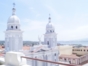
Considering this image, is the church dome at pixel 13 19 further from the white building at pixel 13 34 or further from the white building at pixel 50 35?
the white building at pixel 50 35

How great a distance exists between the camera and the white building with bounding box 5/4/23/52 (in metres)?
14.4

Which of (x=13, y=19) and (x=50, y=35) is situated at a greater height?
(x=13, y=19)

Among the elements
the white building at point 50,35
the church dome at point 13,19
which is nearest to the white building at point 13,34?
the church dome at point 13,19

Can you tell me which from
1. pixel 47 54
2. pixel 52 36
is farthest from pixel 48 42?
pixel 47 54

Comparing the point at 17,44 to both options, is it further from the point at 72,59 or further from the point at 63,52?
the point at 63,52

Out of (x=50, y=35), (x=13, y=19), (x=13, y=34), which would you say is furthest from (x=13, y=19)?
(x=50, y=35)

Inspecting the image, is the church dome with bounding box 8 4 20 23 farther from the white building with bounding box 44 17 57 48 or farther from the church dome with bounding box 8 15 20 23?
the white building with bounding box 44 17 57 48

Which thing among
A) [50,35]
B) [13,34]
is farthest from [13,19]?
[50,35]

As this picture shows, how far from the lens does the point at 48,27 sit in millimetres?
19453

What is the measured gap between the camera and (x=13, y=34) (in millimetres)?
14469

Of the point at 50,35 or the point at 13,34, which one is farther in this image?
the point at 50,35

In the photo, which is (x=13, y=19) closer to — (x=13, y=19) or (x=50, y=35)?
(x=13, y=19)

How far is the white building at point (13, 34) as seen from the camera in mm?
14398

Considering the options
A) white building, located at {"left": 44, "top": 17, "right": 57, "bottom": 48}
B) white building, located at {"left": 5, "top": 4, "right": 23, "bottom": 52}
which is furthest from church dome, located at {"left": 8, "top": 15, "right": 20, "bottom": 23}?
white building, located at {"left": 44, "top": 17, "right": 57, "bottom": 48}
